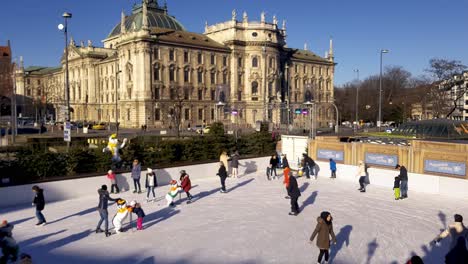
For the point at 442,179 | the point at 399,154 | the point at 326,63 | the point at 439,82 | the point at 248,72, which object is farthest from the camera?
the point at 326,63

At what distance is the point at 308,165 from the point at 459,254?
47.6 ft

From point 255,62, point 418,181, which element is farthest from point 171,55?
point 418,181

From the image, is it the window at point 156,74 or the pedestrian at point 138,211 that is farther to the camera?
the window at point 156,74

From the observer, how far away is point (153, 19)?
80.9m

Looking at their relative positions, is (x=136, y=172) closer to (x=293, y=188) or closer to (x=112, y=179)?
(x=112, y=179)

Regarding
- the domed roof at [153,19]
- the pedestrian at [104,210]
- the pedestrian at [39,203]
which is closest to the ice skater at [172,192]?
the pedestrian at [104,210]

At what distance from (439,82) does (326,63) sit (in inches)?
1716

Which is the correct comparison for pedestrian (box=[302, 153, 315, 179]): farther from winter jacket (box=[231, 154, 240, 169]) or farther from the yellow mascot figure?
the yellow mascot figure

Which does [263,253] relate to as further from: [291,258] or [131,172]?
[131,172]

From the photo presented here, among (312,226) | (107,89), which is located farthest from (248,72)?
(312,226)

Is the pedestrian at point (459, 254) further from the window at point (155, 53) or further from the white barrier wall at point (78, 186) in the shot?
the window at point (155, 53)

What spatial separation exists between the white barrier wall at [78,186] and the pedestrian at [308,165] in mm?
5215

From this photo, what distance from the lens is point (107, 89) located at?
8012cm

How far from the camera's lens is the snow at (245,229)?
1071 cm
